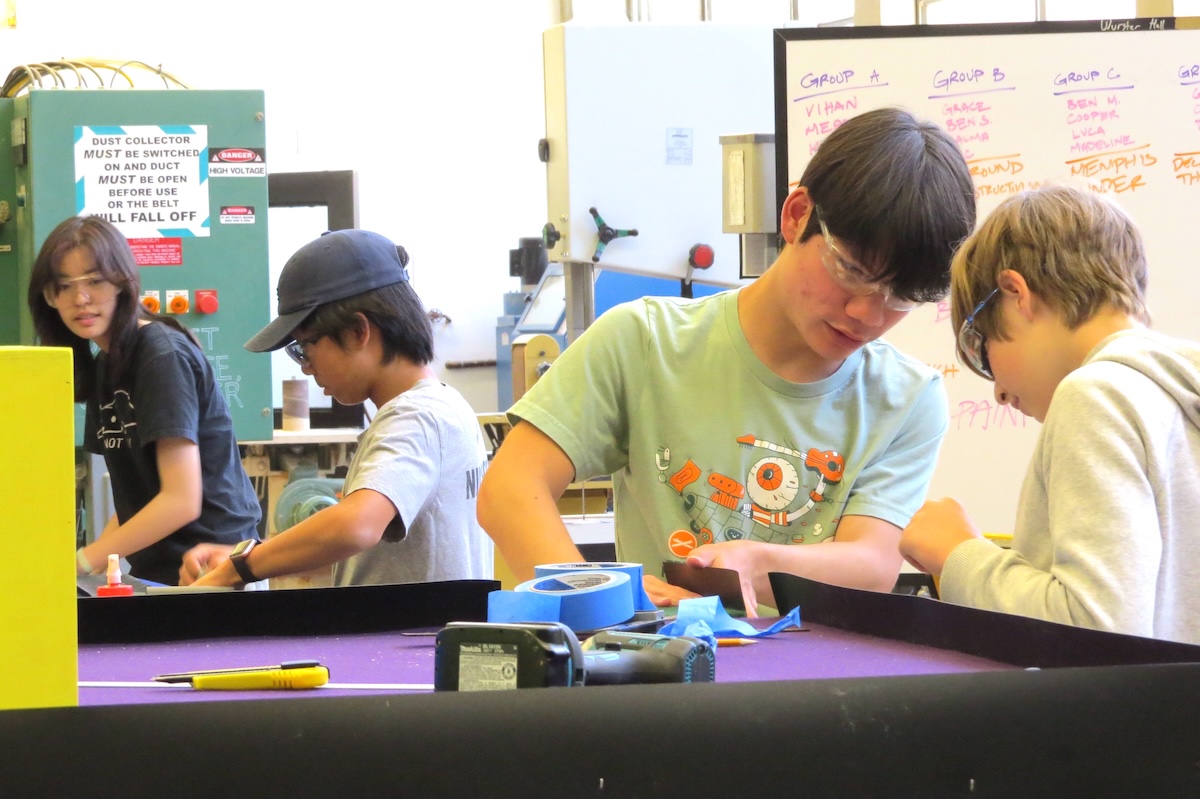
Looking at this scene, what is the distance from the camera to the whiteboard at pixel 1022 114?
7.79ft

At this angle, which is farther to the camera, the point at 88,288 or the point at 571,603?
the point at 88,288

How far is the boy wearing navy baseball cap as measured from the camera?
1546mm

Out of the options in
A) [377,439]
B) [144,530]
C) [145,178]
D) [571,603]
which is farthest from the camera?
→ [145,178]

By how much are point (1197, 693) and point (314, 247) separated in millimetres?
1463

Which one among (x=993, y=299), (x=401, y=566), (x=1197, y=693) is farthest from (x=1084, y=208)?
(x=401, y=566)

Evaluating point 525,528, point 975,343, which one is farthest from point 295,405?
point 975,343

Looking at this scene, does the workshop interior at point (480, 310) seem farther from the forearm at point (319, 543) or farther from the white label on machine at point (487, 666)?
the forearm at point (319, 543)

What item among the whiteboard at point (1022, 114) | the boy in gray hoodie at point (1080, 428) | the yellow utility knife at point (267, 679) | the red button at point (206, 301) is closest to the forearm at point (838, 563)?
the boy in gray hoodie at point (1080, 428)

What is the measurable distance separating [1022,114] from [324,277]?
1426 millimetres

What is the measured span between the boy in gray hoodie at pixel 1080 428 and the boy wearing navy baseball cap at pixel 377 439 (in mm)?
732

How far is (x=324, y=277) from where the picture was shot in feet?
5.71

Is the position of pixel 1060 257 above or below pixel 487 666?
above

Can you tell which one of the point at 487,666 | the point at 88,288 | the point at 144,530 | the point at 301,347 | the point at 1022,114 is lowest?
the point at 144,530

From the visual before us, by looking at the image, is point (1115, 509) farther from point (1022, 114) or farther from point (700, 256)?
point (700, 256)
